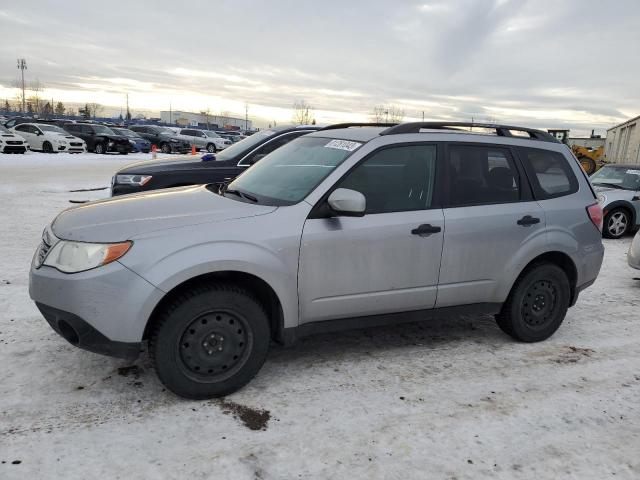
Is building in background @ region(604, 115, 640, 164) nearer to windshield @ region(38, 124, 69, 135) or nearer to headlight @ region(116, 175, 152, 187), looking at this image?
windshield @ region(38, 124, 69, 135)

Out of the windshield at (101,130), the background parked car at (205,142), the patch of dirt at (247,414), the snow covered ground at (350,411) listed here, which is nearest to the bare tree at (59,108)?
the background parked car at (205,142)

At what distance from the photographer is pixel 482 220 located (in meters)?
4.27

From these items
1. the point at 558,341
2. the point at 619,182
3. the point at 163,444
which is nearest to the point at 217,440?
the point at 163,444

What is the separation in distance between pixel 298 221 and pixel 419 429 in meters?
1.51

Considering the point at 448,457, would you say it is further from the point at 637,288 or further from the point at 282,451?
the point at 637,288

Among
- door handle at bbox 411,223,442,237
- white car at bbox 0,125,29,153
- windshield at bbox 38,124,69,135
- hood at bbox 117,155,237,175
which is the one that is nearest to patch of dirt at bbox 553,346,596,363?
door handle at bbox 411,223,442,237

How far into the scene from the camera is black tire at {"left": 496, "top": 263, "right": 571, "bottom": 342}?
181 inches

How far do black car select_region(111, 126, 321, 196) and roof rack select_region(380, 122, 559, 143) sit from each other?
3.46 m

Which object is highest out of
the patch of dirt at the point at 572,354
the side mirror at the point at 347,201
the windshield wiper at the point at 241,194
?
the side mirror at the point at 347,201

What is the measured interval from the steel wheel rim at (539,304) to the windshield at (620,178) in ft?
23.7

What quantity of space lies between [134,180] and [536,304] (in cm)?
538

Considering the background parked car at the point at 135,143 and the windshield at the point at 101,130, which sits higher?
the windshield at the point at 101,130

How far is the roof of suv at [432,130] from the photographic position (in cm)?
423

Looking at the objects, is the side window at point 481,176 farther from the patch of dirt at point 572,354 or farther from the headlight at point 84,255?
the headlight at point 84,255
